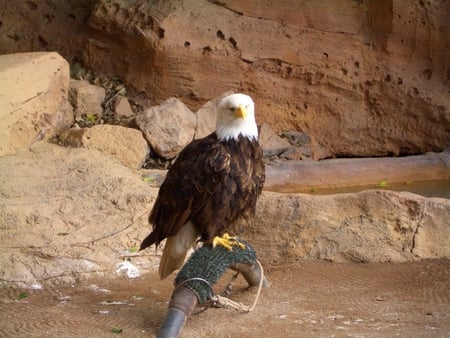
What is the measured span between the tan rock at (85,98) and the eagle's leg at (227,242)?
3.55 metres

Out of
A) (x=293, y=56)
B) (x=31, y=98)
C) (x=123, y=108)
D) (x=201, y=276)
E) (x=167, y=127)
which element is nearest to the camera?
(x=201, y=276)

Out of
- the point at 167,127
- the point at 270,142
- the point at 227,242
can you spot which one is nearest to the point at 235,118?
the point at 227,242

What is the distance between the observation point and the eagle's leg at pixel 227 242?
16.3 feet

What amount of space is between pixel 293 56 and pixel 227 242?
14.6 ft

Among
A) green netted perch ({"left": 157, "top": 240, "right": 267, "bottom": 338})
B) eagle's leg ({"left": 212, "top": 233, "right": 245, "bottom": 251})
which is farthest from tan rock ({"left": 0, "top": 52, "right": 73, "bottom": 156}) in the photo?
green netted perch ({"left": 157, "top": 240, "right": 267, "bottom": 338})

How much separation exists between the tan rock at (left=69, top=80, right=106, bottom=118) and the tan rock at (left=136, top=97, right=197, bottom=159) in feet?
2.32

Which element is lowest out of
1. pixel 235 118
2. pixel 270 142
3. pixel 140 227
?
pixel 140 227

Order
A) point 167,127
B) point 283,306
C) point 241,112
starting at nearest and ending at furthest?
point 241,112 < point 283,306 < point 167,127

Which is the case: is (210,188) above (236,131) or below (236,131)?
below

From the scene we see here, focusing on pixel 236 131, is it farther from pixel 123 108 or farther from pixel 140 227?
pixel 123 108

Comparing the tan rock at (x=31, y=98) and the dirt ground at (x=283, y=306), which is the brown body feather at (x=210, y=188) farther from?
the tan rock at (x=31, y=98)

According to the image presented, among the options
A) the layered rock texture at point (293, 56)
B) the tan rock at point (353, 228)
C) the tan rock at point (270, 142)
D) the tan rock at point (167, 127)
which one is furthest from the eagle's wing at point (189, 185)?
the layered rock texture at point (293, 56)

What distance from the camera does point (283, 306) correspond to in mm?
4969

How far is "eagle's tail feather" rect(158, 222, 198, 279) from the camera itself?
503 cm
